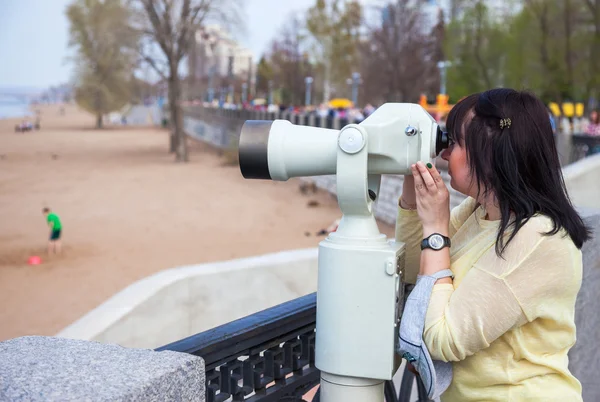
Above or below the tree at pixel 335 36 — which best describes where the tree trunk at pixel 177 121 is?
below

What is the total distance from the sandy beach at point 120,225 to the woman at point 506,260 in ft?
21.8

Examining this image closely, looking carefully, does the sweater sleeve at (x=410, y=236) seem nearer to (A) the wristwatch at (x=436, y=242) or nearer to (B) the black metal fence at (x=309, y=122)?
(A) the wristwatch at (x=436, y=242)

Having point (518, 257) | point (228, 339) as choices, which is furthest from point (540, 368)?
point (228, 339)

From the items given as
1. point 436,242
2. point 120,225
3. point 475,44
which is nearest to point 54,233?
point 120,225

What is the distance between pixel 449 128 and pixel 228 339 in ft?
2.22

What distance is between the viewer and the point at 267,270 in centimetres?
490

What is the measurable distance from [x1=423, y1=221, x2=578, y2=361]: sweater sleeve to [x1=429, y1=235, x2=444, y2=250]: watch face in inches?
3.4

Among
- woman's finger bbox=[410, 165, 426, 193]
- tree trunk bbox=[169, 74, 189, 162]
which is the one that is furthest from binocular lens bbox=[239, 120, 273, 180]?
tree trunk bbox=[169, 74, 189, 162]

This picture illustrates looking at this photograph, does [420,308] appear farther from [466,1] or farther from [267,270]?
[466,1]

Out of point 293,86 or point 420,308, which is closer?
point 420,308

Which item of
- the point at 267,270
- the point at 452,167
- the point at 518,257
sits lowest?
the point at 267,270

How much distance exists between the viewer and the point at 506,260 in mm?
1411

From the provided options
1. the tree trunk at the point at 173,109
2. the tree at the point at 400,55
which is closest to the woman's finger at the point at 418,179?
the tree trunk at the point at 173,109

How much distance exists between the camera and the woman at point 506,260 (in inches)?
55.2
